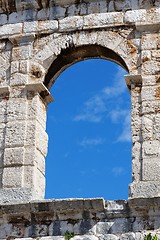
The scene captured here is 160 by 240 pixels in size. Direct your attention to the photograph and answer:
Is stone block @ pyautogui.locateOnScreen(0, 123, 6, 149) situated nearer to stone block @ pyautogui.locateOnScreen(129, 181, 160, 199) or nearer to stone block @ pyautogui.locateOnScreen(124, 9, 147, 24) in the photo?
stone block @ pyautogui.locateOnScreen(129, 181, 160, 199)

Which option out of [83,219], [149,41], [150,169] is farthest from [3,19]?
[83,219]

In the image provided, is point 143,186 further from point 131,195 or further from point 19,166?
point 19,166

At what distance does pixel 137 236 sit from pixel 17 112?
2.81m

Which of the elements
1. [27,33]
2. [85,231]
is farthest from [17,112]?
[85,231]

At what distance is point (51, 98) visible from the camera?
41.3ft

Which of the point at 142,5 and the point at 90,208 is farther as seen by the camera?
the point at 142,5

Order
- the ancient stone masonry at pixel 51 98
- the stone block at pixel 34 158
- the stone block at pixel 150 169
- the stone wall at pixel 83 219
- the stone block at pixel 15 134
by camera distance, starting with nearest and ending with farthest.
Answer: the stone wall at pixel 83 219 < the ancient stone masonry at pixel 51 98 < the stone block at pixel 150 169 < the stone block at pixel 34 158 < the stone block at pixel 15 134

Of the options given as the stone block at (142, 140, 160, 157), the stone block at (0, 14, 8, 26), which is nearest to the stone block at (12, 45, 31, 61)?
the stone block at (0, 14, 8, 26)

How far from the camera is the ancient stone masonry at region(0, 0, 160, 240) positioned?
11.1 metres

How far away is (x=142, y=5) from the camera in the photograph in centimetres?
1273

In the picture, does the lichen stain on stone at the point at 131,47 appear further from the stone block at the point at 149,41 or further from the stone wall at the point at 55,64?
the stone block at the point at 149,41

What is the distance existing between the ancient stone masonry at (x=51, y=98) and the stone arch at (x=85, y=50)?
0.02 m

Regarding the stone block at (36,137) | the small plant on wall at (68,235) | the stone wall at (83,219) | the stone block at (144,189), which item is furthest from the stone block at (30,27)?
the small plant on wall at (68,235)

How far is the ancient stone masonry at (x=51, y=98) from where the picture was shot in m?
11.1
